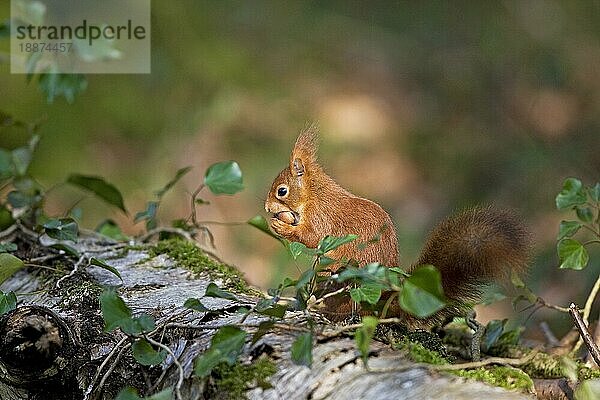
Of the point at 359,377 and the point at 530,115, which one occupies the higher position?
the point at 530,115

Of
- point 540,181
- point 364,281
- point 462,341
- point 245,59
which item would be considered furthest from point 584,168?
point 364,281

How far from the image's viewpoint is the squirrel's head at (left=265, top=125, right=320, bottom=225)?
1468 mm

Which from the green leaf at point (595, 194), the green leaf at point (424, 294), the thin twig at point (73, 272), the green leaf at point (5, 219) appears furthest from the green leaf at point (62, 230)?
the green leaf at point (595, 194)

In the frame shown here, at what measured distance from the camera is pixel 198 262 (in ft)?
4.94

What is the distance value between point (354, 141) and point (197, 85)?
77cm

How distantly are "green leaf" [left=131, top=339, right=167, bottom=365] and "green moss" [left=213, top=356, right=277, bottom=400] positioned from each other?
8 centimetres

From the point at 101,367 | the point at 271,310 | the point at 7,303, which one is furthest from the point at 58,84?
the point at 271,310

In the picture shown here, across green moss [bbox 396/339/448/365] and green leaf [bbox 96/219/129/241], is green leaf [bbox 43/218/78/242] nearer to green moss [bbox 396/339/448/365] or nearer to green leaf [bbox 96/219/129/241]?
green leaf [bbox 96/219/129/241]

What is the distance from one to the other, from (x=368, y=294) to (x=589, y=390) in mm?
270

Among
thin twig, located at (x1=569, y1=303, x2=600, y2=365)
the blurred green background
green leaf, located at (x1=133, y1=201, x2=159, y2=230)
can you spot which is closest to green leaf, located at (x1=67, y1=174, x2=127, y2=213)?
green leaf, located at (x1=133, y1=201, x2=159, y2=230)

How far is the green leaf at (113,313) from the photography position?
102 cm

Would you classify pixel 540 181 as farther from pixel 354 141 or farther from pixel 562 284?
pixel 354 141

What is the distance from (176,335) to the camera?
43.6 inches

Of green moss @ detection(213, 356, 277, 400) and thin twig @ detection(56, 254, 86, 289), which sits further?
thin twig @ detection(56, 254, 86, 289)
